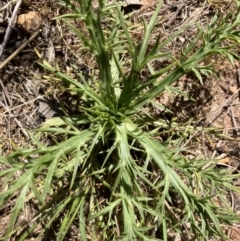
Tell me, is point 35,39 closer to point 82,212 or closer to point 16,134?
point 16,134

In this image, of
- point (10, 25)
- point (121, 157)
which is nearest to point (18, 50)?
point (10, 25)

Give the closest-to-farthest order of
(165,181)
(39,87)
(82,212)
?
(165,181), (82,212), (39,87)

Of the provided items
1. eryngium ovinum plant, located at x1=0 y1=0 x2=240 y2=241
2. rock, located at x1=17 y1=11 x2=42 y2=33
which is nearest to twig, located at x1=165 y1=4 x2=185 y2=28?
eryngium ovinum plant, located at x1=0 y1=0 x2=240 y2=241

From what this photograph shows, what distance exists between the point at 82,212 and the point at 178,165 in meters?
0.51

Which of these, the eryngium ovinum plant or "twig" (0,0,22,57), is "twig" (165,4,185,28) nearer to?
the eryngium ovinum plant

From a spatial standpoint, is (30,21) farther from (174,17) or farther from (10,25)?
(174,17)

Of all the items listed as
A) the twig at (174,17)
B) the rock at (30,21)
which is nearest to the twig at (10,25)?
the rock at (30,21)

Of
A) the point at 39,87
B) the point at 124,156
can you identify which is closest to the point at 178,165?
the point at 124,156

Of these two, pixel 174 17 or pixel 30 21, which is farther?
pixel 174 17

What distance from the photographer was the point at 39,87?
95.6 inches

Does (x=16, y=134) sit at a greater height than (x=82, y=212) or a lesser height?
greater

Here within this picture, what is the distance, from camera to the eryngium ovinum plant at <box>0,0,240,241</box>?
1904 mm

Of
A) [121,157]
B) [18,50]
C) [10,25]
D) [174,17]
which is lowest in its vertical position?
[121,157]

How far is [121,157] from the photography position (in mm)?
1980
